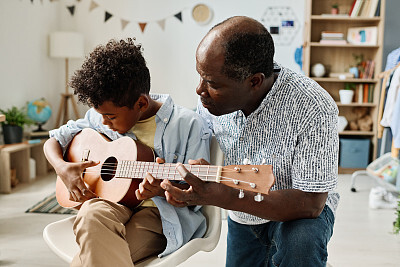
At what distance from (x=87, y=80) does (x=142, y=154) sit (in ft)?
0.92

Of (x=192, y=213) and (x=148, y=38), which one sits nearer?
(x=192, y=213)

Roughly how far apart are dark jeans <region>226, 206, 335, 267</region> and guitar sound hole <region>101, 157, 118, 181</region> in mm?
450

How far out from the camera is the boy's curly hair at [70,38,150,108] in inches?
54.0

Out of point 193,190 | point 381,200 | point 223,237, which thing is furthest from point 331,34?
point 193,190

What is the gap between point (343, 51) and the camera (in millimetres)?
4977

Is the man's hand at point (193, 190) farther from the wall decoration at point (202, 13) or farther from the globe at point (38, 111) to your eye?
the wall decoration at point (202, 13)

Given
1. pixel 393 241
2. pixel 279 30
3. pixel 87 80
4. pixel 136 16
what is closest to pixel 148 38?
pixel 136 16

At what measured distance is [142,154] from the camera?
138 cm

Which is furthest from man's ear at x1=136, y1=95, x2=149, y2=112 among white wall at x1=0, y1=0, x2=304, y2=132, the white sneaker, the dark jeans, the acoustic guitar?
white wall at x1=0, y1=0, x2=304, y2=132

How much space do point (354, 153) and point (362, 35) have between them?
4.09ft

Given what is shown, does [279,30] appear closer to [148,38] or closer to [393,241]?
[148,38]

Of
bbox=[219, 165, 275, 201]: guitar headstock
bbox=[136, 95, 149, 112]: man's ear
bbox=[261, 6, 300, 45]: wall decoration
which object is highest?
bbox=[261, 6, 300, 45]: wall decoration

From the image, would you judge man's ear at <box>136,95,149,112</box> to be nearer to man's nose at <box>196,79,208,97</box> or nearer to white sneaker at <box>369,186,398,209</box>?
man's nose at <box>196,79,208,97</box>

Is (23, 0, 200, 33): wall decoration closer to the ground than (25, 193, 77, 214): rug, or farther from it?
farther from it
